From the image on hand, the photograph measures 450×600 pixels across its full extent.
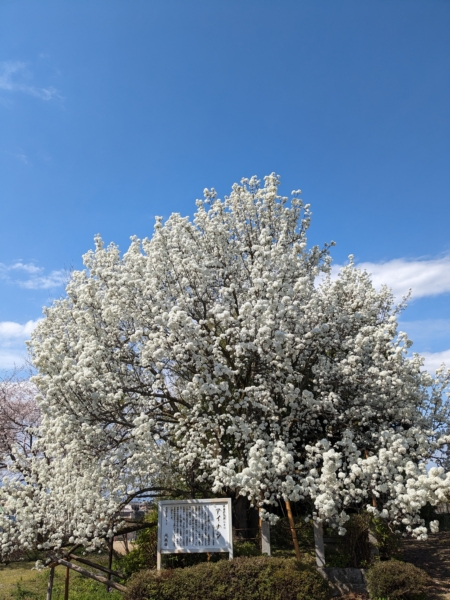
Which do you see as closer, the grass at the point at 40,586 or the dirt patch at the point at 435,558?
the dirt patch at the point at 435,558

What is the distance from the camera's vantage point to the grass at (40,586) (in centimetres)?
1056

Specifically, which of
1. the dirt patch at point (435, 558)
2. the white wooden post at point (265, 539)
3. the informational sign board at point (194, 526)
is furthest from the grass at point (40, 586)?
the dirt patch at point (435, 558)

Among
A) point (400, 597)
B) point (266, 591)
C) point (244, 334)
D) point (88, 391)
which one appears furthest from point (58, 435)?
point (400, 597)

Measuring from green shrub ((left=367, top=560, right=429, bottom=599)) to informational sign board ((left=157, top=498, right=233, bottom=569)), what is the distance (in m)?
2.69

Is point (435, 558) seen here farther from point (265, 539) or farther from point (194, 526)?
point (194, 526)

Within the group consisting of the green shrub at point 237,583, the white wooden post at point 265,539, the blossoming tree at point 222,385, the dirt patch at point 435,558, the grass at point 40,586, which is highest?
the blossoming tree at point 222,385

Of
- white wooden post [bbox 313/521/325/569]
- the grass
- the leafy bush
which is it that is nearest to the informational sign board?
the leafy bush

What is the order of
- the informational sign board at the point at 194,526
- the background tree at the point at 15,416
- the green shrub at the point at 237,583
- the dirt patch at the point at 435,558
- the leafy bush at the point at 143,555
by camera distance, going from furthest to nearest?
the background tree at the point at 15,416, the leafy bush at the point at 143,555, the dirt patch at the point at 435,558, the informational sign board at the point at 194,526, the green shrub at the point at 237,583

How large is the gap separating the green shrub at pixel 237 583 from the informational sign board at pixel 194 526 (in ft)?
2.48

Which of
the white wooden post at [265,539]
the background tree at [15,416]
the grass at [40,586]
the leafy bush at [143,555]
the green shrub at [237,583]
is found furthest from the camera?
the background tree at [15,416]

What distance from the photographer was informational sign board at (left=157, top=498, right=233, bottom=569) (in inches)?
338

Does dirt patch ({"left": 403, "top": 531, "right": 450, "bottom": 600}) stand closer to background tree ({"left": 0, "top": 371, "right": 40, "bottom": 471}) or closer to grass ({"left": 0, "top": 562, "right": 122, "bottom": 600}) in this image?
grass ({"left": 0, "top": 562, "right": 122, "bottom": 600})

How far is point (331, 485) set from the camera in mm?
7539

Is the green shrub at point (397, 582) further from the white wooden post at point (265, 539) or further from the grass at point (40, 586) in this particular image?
the grass at point (40, 586)
